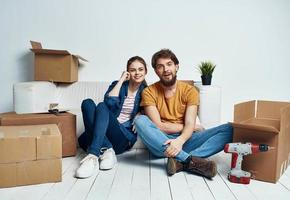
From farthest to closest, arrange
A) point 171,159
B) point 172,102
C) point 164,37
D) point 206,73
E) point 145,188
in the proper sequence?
A: point 164,37 < point 206,73 < point 172,102 < point 171,159 < point 145,188

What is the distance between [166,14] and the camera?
3.01 meters

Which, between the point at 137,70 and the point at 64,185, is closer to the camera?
the point at 64,185

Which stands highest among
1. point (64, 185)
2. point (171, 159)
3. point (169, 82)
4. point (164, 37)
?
point (164, 37)

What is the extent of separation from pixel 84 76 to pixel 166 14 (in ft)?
3.59

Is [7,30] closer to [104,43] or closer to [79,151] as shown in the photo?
[104,43]

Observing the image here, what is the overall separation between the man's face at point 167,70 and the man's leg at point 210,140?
45 centimetres

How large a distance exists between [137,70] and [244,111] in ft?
2.82

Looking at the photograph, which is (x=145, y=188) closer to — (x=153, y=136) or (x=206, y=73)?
(x=153, y=136)

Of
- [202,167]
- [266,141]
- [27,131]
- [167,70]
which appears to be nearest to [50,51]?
[27,131]

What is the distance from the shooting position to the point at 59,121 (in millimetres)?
2227

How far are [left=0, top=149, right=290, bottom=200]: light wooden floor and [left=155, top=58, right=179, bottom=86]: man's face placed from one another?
0.64 m

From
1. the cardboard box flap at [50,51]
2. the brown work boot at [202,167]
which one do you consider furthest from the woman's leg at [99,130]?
the cardboard box flap at [50,51]

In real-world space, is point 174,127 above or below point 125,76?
below

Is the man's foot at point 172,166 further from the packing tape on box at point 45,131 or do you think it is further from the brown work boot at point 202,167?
the packing tape on box at point 45,131
